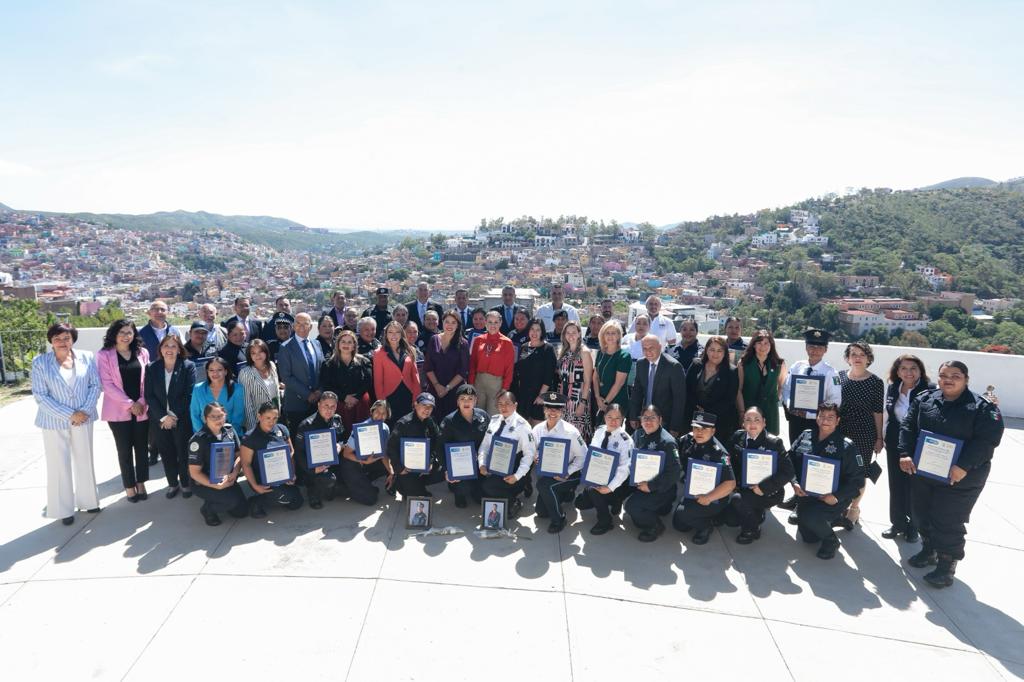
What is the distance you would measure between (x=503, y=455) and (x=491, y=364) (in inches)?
51.9

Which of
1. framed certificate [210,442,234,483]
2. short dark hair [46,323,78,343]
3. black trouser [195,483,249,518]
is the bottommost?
black trouser [195,483,249,518]

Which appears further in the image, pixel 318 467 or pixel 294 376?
pixel 294 376

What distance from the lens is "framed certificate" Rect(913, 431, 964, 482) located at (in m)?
3.79

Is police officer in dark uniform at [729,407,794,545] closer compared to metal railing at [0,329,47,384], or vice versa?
police officer in dark uniform at [729,407,794,545]

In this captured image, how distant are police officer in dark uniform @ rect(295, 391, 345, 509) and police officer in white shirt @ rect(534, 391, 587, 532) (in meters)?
1.81

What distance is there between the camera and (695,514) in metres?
4.34

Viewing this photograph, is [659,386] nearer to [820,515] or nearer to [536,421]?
[536,421]

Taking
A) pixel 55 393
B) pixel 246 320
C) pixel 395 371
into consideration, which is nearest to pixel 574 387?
pixel 395 371

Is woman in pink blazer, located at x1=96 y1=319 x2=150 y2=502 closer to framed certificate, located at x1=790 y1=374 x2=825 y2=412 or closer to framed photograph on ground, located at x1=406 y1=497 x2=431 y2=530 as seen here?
framed photograph on ground, located at x1=406 y1=497 x2=431 y2=530

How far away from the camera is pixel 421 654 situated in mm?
3043

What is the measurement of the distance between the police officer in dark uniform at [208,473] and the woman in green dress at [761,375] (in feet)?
14.6

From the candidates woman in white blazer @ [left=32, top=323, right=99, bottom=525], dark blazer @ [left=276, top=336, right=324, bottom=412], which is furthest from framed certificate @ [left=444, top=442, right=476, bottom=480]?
woman in white blazer @ [left=32, top=323, right=99, bottom=525]

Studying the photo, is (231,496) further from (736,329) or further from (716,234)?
(716,234)

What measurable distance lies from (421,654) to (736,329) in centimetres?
424
